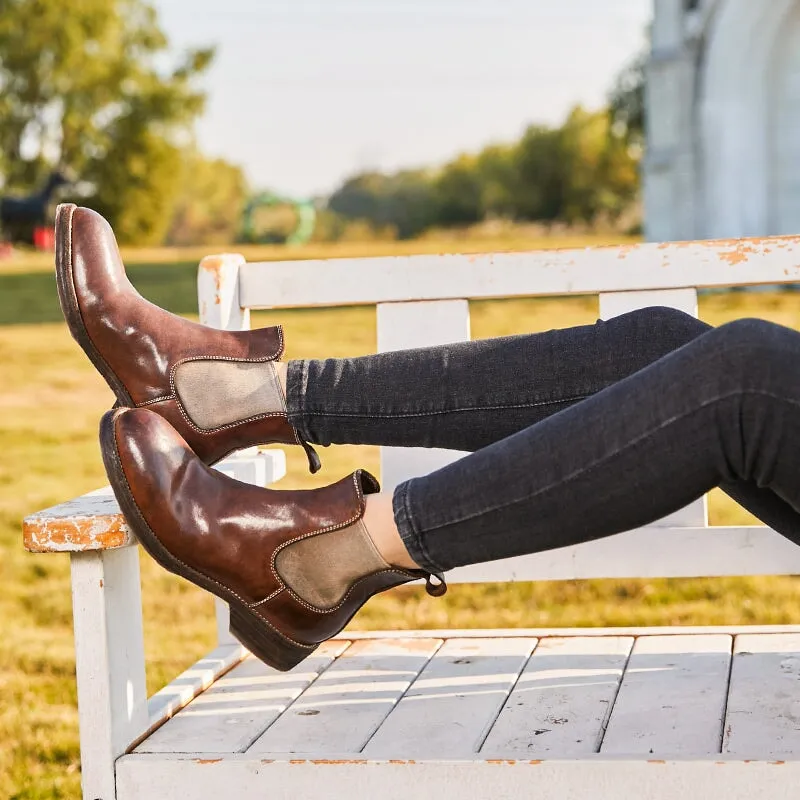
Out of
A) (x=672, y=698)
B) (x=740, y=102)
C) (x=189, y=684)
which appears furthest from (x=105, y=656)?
(x=740, y=102)

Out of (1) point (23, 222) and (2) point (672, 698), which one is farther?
(1) point (23, 222)

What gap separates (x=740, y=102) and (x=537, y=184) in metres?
23.5

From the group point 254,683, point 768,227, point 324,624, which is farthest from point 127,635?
point 768,227

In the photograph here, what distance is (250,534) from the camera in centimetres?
133

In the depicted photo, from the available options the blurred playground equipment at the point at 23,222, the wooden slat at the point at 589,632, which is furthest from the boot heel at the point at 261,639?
the blurred playground equipment at the point at 23,222

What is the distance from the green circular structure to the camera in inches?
1060

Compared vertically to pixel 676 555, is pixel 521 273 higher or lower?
higher

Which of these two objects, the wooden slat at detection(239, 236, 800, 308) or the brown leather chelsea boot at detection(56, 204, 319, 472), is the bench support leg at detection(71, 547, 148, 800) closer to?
the brown leather chelsea boot at detection(56, 204, 319, 472)

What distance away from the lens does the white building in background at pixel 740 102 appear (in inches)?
401

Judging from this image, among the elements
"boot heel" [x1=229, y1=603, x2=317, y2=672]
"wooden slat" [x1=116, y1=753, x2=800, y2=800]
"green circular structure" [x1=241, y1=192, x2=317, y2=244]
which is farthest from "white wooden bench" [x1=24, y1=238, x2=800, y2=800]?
"green circular structure" [x1=241, y1=192, x2=317, y2=244]

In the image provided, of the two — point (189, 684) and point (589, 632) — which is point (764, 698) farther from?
point (189, 684)

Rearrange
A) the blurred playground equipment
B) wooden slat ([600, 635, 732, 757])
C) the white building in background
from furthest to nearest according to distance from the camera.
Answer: the blurred playground equipment < the white building in background < wooden slat ([600, 635, 732, 757])

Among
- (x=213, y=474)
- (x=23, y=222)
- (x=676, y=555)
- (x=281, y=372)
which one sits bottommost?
(x=676, y=555)

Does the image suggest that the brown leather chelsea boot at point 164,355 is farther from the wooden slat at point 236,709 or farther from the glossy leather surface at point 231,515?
the wooden slat at point 236,709
